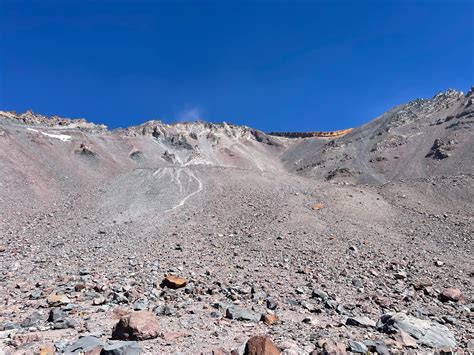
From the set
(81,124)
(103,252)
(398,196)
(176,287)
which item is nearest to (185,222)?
(103,252)

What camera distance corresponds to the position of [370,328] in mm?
9234

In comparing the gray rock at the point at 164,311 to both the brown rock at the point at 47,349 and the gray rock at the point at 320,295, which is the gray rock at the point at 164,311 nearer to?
the brown rock at the point at 47,349

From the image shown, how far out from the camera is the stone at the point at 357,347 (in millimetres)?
7719

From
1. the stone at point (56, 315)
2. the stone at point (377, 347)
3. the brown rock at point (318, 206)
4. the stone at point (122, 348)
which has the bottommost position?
the stone at point (377, 347)

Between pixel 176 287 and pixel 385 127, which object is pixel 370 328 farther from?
pixel 385 127

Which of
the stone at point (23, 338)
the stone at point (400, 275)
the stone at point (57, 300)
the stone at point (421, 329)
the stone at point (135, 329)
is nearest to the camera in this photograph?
the stone at point (23, 338)

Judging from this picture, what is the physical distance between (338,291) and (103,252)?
10.7m

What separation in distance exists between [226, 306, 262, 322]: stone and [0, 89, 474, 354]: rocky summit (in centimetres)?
6

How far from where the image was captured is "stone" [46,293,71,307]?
1026 cm

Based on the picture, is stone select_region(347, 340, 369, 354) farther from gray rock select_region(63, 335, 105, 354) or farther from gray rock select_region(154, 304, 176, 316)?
gray rock select_region(63, 335, 105, 354)

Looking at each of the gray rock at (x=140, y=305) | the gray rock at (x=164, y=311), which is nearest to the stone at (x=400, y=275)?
the gray rock at (x=164, y=311)

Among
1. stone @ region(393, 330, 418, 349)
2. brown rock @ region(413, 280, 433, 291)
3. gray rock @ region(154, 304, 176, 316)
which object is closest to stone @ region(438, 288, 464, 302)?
brown rock @ region(413, 280, 433, 291)

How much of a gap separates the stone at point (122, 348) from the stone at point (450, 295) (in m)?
10.5

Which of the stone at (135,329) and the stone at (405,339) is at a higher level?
the stone at (135,329)
